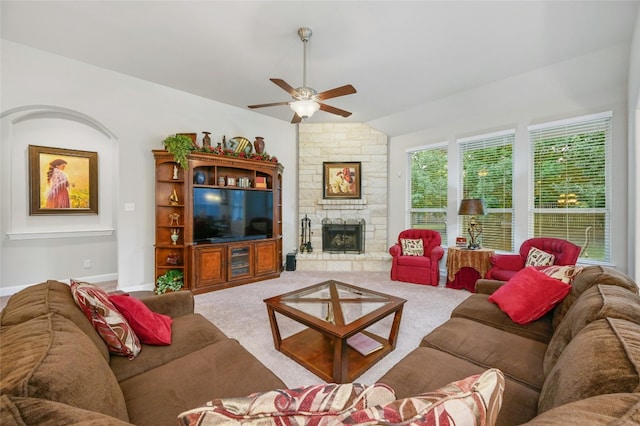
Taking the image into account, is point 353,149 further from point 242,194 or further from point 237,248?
point 237,248

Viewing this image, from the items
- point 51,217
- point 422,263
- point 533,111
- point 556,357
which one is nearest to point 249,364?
point 556,357

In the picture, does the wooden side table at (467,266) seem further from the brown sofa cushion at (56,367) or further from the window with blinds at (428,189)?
the brown sofa cushion at (56,367)

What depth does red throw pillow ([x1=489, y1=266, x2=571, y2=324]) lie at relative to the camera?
1.75 m

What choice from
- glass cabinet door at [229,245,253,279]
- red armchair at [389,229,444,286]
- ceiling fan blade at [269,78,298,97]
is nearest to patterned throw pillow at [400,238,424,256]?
red armchair at [389,229,444,286]

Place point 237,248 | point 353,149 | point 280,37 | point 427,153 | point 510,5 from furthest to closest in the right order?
point 353,149 < point 427,153 < point 237,248 < point 280,37 < point 510,5

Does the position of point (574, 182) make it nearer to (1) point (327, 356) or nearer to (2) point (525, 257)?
(2) point (525, 257)

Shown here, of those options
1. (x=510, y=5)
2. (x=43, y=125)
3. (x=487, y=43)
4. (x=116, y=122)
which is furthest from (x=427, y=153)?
(x=43, y=125)

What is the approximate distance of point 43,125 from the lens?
3.83 meters

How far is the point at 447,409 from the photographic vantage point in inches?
19.4

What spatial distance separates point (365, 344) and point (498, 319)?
1.02 meters

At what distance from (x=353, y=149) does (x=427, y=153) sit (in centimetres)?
152

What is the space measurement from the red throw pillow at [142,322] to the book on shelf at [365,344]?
140cm

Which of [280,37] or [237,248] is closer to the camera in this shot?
[280,37]

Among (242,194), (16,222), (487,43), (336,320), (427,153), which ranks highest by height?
(487,43)
